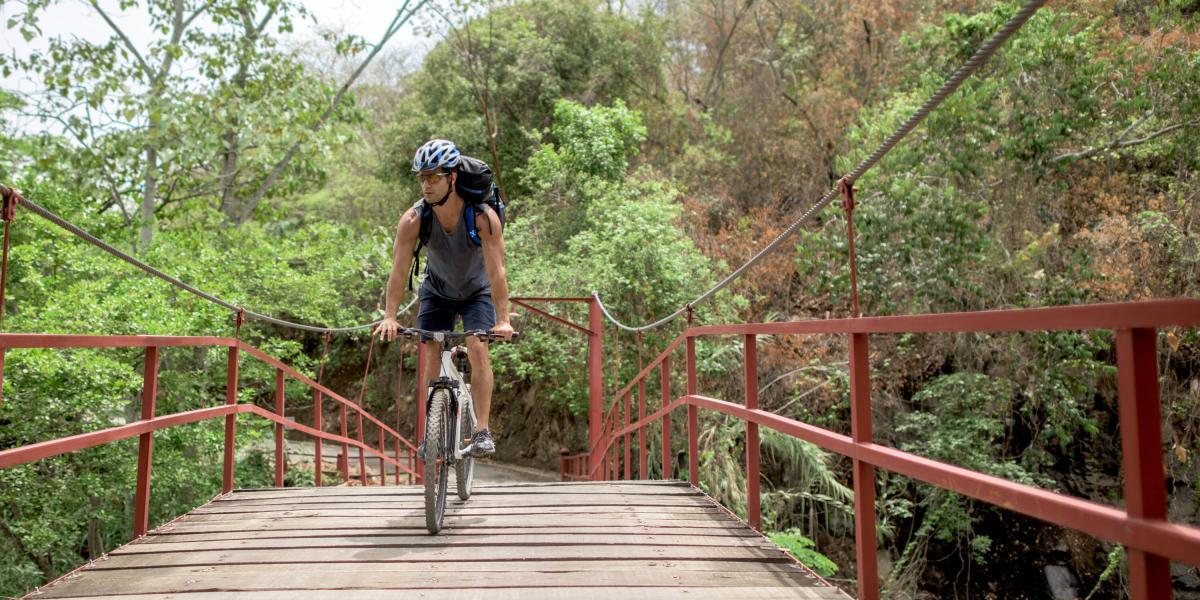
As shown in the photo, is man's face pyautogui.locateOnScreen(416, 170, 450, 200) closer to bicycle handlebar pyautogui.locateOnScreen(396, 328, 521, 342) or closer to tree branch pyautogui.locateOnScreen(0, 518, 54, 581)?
bicycle handlebar pyautogui.locateOnScreen(396, 328, 521, 342)

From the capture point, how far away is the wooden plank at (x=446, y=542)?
3.76m

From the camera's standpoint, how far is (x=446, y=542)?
151 inches

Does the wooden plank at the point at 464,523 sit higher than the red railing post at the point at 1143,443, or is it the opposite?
the red railing post at the point at 1143,443

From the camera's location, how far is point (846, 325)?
2877 millimetres

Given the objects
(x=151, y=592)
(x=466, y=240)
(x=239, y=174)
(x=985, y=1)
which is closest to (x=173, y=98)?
(x=239, y=174)

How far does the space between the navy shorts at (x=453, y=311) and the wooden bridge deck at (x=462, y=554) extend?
975mm

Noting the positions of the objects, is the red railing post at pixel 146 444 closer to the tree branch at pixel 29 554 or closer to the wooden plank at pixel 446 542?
the wooden plank at pixel 446 542

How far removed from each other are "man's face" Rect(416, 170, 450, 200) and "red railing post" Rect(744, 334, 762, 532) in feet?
5.15

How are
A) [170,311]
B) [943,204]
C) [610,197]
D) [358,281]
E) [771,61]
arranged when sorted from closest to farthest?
[170,311] → [943,204] → [610,197] → [358,281] → [771,61]

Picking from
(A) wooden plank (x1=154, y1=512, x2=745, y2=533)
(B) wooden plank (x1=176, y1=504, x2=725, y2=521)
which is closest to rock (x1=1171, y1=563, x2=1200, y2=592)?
(B) wooden plank (x1=176, y1=504, x2=725, y2=521)

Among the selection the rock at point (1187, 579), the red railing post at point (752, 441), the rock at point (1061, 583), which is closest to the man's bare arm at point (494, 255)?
the red railing post at point (752, 441)

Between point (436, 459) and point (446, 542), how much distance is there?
0.44 metres

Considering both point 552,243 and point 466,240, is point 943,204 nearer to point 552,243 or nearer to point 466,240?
point 552,243

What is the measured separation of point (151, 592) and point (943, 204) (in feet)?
35.6
